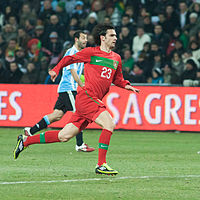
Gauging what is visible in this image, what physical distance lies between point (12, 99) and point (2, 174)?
31.9 feet

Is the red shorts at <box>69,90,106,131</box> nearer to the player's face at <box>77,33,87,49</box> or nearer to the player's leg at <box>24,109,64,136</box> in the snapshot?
the player's face at <box>77,33,87,49</box>

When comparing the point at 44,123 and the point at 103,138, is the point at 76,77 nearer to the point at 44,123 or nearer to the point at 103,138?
the point at 44,123

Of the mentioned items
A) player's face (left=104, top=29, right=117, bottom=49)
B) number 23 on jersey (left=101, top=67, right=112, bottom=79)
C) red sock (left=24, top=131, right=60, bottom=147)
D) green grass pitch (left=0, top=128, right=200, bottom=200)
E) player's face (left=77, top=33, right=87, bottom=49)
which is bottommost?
green grass pitch (left=0, top=128, right=200, bottom=200)

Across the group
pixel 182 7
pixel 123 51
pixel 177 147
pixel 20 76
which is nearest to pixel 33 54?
pixel 20 76

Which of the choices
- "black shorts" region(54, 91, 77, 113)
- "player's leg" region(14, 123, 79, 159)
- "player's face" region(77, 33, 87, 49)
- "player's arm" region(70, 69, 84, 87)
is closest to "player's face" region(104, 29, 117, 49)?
"player's leg" region(14, 123, 79, 159)

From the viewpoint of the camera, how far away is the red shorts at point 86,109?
946 centimetres

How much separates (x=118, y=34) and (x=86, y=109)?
1189cm

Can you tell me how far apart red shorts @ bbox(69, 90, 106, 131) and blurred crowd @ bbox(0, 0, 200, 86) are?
8715 millimetres

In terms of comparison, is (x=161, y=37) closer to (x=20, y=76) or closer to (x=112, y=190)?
(x=20, y=76)

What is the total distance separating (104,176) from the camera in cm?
910

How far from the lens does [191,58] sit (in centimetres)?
1948

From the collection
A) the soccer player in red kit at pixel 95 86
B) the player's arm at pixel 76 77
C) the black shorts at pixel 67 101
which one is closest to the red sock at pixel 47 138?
the soccer player in red kit at pixel 95 86

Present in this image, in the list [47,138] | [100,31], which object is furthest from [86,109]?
[100,31]

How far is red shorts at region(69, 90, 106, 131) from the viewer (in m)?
9.46
